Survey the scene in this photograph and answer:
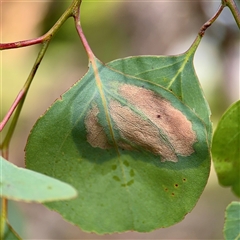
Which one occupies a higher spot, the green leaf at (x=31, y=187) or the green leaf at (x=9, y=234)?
the green leaf at (x=31, y=187)

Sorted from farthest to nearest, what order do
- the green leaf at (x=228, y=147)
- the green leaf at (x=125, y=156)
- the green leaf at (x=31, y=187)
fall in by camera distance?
the green leaf at (x=228, y=147), the green leaf at (x=125, y=156), the green leaf at (x=31, y=187)

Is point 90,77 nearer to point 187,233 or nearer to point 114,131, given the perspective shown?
point 114,131

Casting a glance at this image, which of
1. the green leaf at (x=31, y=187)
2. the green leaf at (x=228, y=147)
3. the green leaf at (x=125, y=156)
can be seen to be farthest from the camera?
the green leaf at (x=228, y=147)

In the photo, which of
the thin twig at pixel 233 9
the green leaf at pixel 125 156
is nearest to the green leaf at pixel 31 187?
the green leaf at pixel 125 156

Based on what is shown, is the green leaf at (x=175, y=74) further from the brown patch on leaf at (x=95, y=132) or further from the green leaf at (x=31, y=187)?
the green leaf at (x=31, y=187)

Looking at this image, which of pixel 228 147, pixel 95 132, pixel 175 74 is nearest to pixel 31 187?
pixel 95 132
